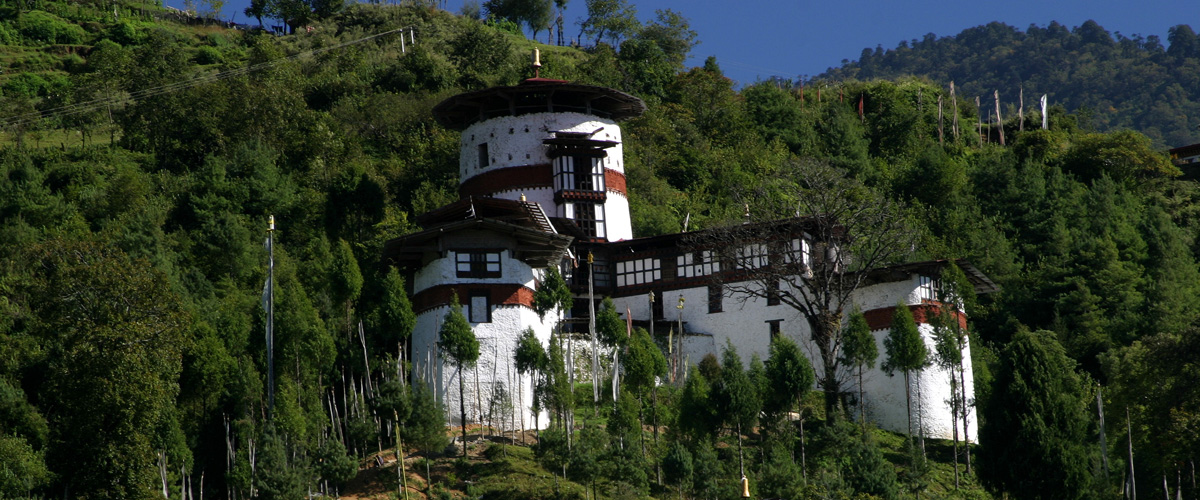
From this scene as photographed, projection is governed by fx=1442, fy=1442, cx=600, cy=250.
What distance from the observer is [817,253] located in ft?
202

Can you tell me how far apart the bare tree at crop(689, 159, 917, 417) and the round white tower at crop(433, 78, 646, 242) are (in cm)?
575

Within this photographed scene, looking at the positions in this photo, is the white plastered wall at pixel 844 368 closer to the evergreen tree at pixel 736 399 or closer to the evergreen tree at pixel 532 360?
the evergreen tree at pixel 736 399

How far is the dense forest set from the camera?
139ft

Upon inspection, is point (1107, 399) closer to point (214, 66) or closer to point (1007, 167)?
point (1007, 167)

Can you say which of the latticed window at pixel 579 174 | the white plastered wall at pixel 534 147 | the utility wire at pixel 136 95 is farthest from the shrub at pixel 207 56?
the latticed window at pixel 579 174

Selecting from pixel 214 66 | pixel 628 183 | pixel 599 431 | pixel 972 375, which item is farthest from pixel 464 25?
pixel 599 431

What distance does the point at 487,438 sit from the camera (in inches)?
1928

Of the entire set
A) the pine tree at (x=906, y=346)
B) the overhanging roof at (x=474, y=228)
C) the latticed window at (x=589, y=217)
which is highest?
the latticed window at (x=589, y=217)

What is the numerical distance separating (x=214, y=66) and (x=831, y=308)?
5641 centimetres

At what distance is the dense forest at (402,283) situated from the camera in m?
42.3

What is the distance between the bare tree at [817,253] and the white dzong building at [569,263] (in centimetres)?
28

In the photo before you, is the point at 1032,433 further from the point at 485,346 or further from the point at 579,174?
the point at 579,174

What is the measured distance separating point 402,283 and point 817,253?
19847 millimetres

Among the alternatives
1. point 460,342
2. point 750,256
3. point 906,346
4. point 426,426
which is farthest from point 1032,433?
point 750,256
